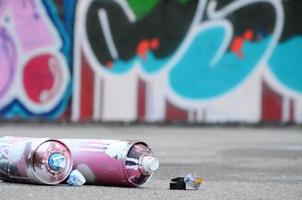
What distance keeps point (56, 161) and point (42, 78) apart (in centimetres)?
1149

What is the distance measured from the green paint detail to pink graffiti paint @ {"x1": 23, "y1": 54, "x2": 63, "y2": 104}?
2.03m

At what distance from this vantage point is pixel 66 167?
21.6 feet

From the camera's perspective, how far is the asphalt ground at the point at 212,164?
628 cm

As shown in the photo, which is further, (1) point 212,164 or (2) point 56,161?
(1) point 212,164

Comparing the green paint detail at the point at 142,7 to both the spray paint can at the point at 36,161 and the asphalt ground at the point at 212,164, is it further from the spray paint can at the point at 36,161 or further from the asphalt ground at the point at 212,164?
the spray paint can at the point at 36,161

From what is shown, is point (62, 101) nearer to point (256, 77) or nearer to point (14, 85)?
point (14, 85)

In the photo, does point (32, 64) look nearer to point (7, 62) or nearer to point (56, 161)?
point (7, 62)

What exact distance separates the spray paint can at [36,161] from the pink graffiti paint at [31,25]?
11252 millimetres

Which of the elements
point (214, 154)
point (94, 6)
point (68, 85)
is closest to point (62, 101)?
point (68, 85)

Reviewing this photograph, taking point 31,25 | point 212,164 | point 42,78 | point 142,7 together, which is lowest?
point 212,164

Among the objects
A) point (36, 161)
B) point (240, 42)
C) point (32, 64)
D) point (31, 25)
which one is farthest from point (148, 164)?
point (31, 25)

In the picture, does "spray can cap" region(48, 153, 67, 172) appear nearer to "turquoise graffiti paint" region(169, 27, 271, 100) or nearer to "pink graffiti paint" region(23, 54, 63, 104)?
"turquoise graffiti paint" region(169, 27, 271, 100)

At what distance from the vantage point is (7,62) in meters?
18.0

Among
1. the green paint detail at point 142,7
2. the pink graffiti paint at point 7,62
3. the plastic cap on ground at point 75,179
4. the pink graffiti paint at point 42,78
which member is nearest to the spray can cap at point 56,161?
the plastic cap on ground at point 75,179
